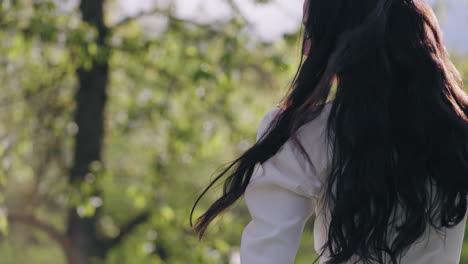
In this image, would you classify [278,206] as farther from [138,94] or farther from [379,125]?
[138,94]

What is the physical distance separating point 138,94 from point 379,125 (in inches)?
292

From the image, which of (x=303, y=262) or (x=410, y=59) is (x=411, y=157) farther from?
(x=303, y=262)

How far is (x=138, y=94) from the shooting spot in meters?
8.68

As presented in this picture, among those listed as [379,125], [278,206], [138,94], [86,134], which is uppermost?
[379,125]

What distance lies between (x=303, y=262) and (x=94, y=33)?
11111 mm

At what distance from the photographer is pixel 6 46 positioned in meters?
6.39

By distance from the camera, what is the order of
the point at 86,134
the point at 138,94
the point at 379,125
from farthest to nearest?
the point at 138,94, the point at 86,134, the point at 379,125

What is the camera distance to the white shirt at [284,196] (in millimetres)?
1419

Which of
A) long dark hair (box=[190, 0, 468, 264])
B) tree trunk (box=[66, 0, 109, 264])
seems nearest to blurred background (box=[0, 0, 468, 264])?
tree trunk (box=[66, 0, 109, 264])

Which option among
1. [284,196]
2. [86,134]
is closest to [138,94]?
[86,134]

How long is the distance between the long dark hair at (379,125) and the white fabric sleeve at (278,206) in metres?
0.03

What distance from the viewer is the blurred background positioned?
6.36 metres

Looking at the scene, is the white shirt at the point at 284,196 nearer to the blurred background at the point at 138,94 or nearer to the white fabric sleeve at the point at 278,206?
the white fabric sleeve at the point at 278,206

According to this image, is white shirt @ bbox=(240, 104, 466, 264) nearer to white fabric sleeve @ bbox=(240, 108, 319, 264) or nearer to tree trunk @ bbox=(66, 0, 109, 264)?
white fabric sleeve @ bbox=(240, 108, 319, 264)
